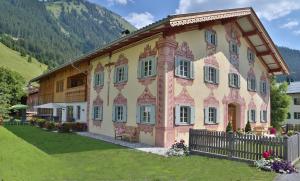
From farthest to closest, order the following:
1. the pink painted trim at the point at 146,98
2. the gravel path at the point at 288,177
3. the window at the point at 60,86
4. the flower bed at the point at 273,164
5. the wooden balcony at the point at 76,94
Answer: the window at the point at 60,86 → the wooden balcony at the point at 76,94 → the pink painted trim at the point at 146,98 → the flower bed at the point at 273,164 → the gravel path at the point at 288,177

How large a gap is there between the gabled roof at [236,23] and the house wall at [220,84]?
67cm

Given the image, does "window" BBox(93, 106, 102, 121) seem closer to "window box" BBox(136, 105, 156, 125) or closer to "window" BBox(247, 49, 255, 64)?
"window box" BBox(136, 105, 156, 125)

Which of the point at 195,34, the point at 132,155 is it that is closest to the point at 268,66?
the point at 195,34

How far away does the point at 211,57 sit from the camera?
20.2 m

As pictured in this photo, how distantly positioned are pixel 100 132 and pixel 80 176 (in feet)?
46.9

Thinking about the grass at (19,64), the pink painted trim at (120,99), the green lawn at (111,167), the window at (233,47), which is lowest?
the green lawn at (111,167)

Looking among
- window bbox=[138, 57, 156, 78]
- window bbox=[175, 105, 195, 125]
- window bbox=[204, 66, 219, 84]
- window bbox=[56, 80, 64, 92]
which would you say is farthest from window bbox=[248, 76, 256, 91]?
window bbox=[56, 80, 64, 92]

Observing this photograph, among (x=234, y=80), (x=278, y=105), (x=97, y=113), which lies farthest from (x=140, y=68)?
(x=278, y=105)

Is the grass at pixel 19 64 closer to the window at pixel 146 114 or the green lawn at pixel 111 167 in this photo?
the window at pixel 146 114

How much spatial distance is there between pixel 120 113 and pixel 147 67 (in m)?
4.54

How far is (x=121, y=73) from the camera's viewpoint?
21109 millimetres

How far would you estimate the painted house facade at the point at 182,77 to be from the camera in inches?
659

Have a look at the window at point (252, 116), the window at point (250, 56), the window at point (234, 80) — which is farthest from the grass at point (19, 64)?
the window at point (234, 80)

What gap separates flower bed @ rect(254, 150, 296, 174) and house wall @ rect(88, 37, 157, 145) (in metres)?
7.08
